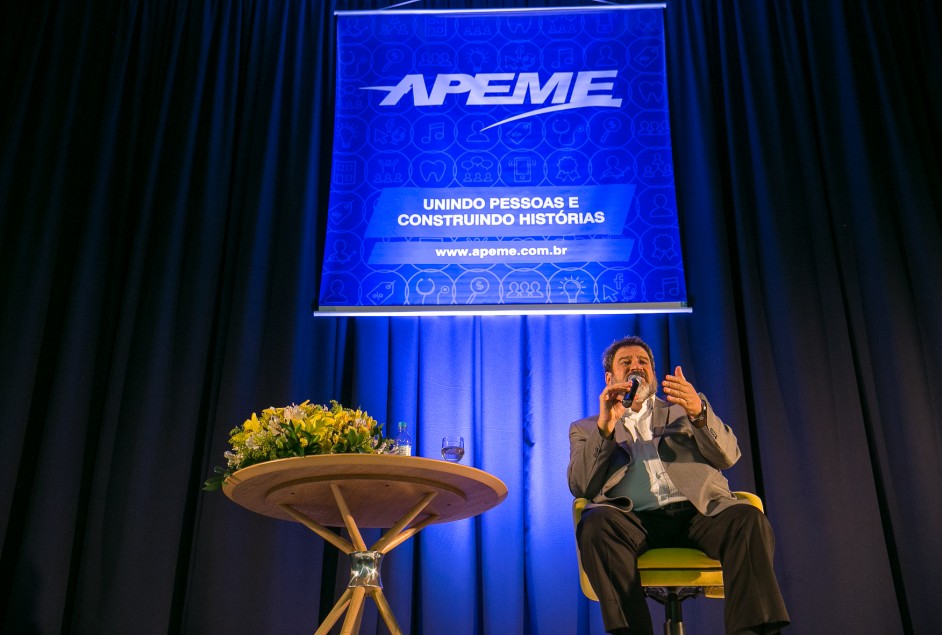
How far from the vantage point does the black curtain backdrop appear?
353cm

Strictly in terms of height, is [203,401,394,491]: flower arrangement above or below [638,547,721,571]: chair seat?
above

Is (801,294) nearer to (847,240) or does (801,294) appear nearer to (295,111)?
(847,240)

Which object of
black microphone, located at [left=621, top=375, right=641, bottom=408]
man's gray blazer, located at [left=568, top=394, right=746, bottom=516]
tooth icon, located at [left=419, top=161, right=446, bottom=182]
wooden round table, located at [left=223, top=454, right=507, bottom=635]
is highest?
tooth icon, located at [left=419, top=161, right=446, bottom=182]

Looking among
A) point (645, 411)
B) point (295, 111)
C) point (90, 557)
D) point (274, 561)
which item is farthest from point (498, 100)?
point (90, 557)

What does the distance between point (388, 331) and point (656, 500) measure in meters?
1.64

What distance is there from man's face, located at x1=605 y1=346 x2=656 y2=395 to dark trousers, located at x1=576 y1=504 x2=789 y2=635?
0.53 m

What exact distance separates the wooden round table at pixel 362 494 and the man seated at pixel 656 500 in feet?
1.20

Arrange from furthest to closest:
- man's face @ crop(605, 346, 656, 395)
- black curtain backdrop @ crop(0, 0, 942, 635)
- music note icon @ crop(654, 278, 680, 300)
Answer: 1. music note icon @ crop(654, 278, 680, 300)
2. black curtain backdrop @ crop(0, 0, 942, 635)
3. man's face @ crop(605, 346, 656, 395)

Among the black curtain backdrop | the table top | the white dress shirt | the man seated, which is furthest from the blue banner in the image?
the table top

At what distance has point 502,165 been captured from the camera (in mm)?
4133

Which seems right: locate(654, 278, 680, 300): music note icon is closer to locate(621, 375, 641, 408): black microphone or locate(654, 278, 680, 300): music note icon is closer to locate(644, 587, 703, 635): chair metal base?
locate(621, 375, 641, 408): black microphone

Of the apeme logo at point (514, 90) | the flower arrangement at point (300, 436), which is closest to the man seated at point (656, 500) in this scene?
the flower arrangement at point (300, 436)

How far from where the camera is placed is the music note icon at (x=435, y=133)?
420 cm

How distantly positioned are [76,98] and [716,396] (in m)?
3.48
